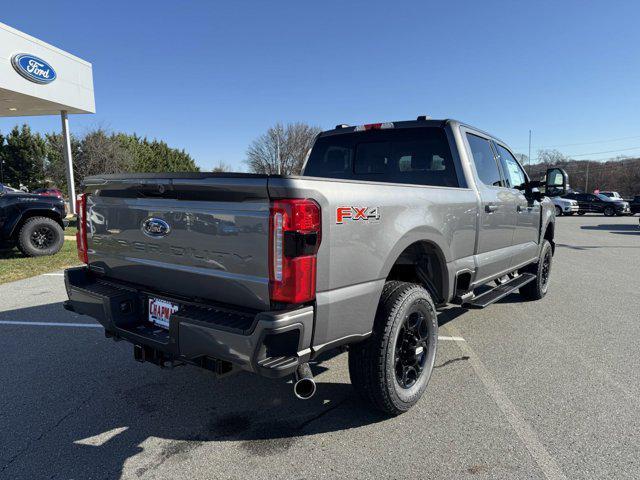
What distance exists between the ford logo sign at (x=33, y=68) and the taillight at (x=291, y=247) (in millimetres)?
20420

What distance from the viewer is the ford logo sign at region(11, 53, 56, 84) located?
17298mm

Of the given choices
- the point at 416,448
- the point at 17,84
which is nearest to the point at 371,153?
the point at 416,448

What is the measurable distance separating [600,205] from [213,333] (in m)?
35.6

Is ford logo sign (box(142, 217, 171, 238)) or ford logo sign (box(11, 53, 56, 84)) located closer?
ford logo sign (box(142, 217, 171, 238))

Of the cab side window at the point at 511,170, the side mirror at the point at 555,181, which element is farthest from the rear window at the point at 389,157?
the side mirror at the point at 555,181

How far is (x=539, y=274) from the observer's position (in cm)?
601

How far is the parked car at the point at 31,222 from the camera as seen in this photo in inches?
332

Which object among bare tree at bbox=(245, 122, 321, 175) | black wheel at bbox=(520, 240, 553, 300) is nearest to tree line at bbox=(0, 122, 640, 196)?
bare tree at bbox=(245, 122, 321, 175)

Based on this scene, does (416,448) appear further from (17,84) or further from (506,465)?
(17,84)

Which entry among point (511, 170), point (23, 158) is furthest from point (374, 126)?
point (23, 158)

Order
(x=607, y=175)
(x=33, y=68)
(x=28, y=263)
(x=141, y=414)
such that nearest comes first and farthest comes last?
(x=141, y=414) → (x=28, y=263) → (x=33, y=68) → (x=607, y=175)

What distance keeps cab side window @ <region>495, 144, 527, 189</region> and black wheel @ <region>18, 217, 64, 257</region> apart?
28.6 feet

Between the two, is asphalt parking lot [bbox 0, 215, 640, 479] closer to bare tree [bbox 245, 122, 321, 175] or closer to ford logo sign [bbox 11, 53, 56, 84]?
ford logo sign [bbox 11, 53, 56, 84]

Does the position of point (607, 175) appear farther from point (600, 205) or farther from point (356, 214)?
point (356, 214)
